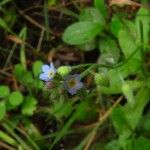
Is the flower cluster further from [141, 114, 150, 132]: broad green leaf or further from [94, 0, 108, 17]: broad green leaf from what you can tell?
[94, 0, 108, 17]: broad green leaf

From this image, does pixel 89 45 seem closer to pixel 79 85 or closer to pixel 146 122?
pixel 146 122

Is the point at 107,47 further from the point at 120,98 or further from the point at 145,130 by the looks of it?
the point at 145,130

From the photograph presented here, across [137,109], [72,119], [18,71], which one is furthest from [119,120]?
[18,71]

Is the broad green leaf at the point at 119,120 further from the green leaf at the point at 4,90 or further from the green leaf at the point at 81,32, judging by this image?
the green leaf at the point at 4,90

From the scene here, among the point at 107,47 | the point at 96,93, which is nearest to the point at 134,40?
the point at 107,47

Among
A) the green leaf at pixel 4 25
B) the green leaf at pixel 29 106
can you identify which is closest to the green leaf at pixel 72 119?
the green leaf at pixel 29 106

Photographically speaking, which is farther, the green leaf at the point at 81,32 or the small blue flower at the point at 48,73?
the green leaf at the point at 81,32

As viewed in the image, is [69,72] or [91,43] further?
[91,43]
